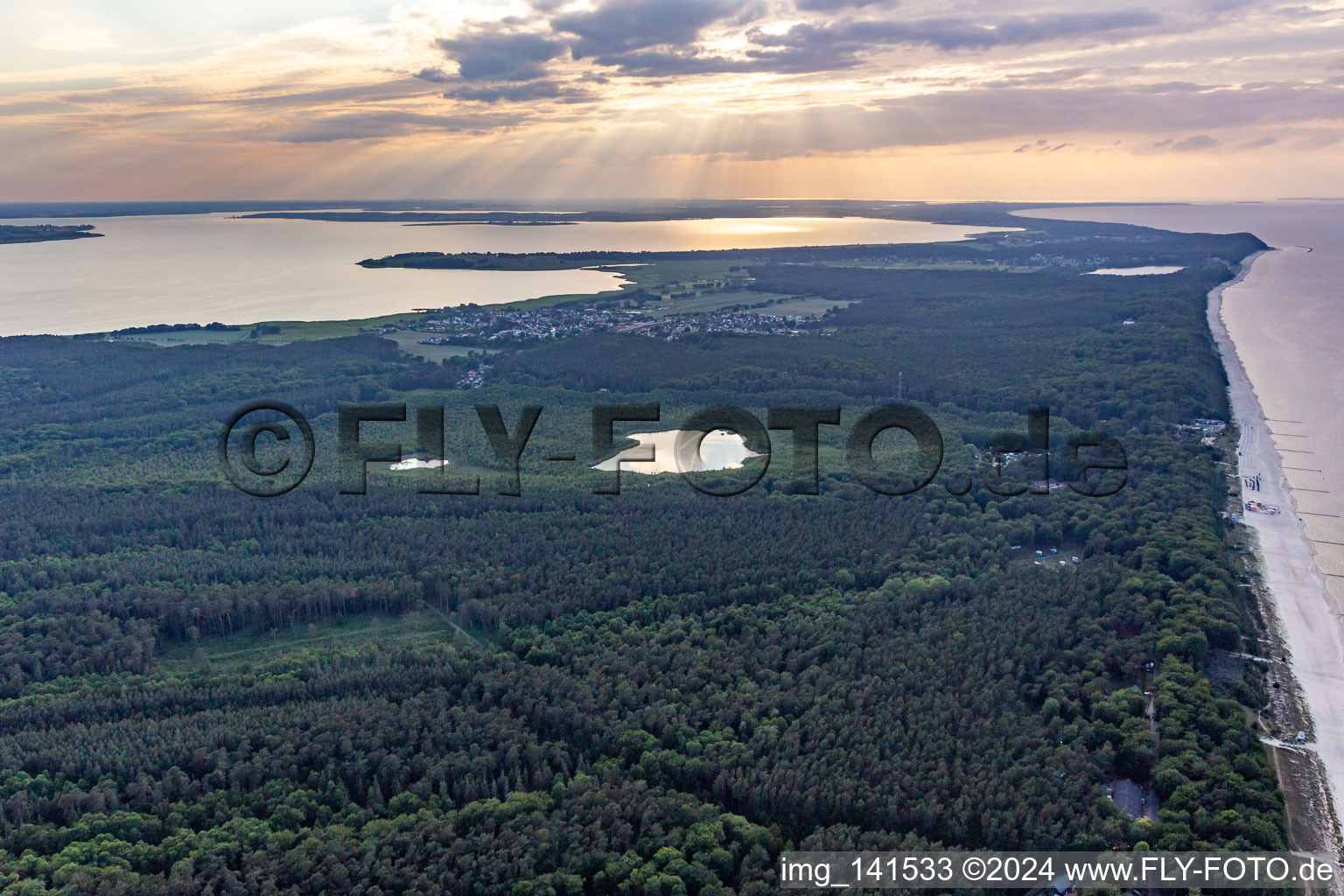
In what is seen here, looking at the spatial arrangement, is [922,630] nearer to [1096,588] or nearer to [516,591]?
[1096,588]

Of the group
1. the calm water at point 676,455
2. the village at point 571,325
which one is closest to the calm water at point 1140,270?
the village at point 571,325

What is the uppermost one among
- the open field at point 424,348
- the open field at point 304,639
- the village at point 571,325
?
the village at point 571,325

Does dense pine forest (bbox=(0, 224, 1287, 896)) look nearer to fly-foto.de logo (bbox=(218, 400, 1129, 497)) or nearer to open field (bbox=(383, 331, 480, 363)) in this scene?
fly-foto.de logo (bbox=(218, 400, 1129, 497))

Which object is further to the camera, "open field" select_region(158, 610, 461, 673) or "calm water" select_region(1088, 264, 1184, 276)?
"calm water" select_region(1088, 264, 1184, 276)

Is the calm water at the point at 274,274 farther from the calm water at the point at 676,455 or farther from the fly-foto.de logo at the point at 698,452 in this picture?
the calm water at the point at 676,455

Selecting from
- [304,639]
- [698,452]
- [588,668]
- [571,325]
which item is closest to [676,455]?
[698,452]

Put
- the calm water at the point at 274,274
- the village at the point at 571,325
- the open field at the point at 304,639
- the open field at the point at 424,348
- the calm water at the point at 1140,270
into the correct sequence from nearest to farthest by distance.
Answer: the open field at the point at 304,639
the open field at the point at 424,348
the village at the point at 571,325
the calm water at the point at 274,274
the calm water at the point at 1140,270

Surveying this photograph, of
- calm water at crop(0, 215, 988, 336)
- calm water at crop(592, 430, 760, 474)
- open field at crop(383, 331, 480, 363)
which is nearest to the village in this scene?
open field at crop(383, 331, 480, 363)
